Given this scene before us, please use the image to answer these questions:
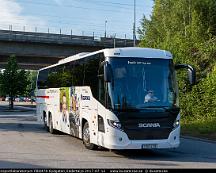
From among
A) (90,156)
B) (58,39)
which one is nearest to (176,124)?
(90,156)

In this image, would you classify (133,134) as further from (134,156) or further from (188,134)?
(188,134)

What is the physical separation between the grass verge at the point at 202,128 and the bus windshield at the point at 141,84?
662cm

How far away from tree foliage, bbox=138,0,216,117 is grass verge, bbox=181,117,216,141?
0.85 m

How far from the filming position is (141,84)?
14109mm

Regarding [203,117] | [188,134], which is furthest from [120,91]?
[203,117]

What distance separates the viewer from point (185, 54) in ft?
109

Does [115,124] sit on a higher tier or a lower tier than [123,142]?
higher

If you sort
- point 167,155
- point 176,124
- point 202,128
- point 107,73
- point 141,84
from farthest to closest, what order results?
point 202,128 → point 167,155 → point 176,124 → point 141,84 → point 107,73

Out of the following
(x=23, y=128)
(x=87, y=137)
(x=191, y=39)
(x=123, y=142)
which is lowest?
(x=23, y=128)

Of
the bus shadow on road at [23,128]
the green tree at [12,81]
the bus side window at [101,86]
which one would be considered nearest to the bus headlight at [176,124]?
the bus side window at [101,86]

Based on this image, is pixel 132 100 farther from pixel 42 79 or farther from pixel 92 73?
pixel 42 79

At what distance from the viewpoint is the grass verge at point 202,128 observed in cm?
2159

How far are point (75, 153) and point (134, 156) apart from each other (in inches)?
69.2

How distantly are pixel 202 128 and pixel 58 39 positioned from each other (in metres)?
37.2
